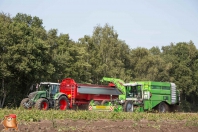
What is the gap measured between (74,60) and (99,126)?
28190 mm

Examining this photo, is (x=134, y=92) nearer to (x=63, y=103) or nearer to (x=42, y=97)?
(x=63, y=103)

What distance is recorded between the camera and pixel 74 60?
40.5m

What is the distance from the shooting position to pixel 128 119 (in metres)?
15.7

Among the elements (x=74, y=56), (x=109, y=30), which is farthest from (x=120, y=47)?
(x=74, y=56)

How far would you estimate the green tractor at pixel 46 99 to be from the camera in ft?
71.7


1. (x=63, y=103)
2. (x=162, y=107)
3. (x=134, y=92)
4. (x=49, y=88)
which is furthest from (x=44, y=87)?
(x=162, y=107)

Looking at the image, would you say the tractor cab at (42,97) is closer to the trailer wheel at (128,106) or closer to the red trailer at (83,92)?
the red trailer at (83,92)

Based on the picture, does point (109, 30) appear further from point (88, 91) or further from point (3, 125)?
point (3, 125)

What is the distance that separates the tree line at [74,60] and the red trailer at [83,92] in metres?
4.70

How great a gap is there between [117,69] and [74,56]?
42.9ft

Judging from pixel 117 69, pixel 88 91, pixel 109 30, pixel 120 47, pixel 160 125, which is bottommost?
pixel 160 125

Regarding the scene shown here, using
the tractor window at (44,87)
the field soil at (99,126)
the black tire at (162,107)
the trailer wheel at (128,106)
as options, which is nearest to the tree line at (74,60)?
the tractor window at (44,87)

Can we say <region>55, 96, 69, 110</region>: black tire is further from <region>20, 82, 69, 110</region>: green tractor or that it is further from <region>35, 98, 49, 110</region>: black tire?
<region>35, 98, 49, 110</region>: black tire

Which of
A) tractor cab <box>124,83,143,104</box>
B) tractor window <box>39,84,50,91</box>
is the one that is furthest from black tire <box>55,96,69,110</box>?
tractor cab <box>124,83,143,104</box>
